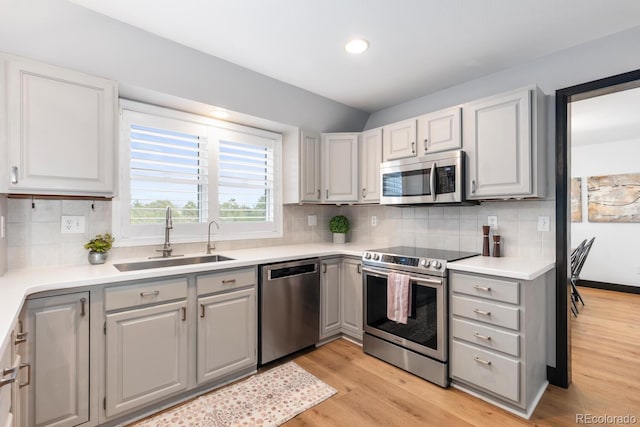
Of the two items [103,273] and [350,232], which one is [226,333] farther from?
[350,232]

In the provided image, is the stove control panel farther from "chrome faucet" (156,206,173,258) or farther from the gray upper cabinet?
"chrome faucet" (156,206,173,258)

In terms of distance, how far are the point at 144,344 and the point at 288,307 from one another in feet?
3.51

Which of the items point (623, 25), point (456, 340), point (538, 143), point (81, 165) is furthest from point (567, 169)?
point (81, 165)

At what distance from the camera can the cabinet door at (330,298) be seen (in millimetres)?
2883

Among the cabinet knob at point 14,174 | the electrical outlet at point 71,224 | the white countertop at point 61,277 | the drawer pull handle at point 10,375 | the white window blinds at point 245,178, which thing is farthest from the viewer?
the white window blinds at point 245,178

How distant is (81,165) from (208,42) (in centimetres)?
117

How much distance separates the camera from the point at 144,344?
A: 189cm

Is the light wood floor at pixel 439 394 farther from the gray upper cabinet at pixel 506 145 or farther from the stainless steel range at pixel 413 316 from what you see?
the gray upper cabinet at pixel 506 145

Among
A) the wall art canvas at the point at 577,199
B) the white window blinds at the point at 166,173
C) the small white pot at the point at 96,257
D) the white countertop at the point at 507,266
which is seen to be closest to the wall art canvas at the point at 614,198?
the wall art canvas at the point at 577,199

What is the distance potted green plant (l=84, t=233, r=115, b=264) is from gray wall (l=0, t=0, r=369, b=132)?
3.53 feet

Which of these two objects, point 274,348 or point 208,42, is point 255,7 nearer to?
point 208,42

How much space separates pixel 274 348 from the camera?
8.25 feet

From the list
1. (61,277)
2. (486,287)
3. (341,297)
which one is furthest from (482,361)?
(61,277)

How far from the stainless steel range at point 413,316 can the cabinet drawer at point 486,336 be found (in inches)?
3.5
